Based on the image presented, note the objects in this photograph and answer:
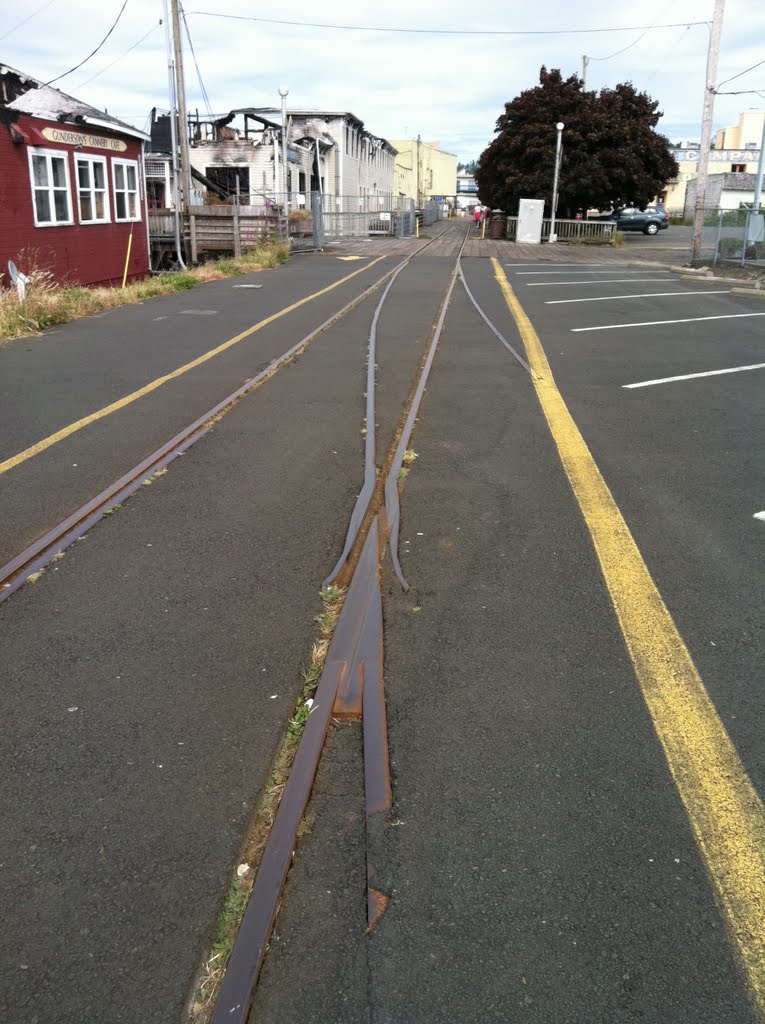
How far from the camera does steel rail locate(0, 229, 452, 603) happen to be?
186 inches

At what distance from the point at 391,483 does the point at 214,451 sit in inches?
64.6

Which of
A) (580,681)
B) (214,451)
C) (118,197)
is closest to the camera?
(580,681)

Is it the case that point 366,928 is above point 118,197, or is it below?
below

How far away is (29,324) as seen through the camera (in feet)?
44.8

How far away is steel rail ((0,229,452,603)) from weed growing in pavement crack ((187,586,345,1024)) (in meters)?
1.71

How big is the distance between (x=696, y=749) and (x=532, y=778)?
0.66 meters

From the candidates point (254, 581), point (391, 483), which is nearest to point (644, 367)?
point (391, 483)

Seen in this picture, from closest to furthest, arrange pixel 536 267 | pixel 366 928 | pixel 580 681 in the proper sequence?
pixel 366 928 < pixel 580 681 < pixel 536 267

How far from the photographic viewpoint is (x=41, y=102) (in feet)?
62.3

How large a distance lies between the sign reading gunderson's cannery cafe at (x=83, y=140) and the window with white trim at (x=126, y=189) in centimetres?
43

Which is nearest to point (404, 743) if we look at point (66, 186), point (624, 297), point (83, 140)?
point (624, 297)

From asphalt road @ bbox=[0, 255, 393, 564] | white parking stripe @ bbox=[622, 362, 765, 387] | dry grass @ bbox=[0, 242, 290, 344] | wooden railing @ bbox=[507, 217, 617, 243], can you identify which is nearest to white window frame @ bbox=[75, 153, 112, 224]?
dry grass @ bbox=[0, 242, 290, 344]

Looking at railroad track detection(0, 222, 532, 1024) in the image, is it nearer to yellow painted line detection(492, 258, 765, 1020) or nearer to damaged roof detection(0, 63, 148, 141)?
yellow painted line detection(492, 258, 765, 1020)

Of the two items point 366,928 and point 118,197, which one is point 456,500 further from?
point 118,197
